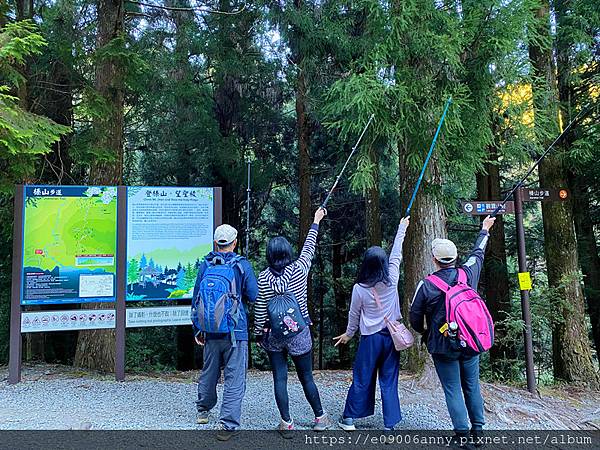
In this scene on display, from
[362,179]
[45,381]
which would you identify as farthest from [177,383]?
[362,179]

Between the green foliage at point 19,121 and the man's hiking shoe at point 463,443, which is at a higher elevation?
the green foliage at point 19,121

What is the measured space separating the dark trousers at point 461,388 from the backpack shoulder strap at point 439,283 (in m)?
0.55

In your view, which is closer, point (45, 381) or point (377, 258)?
point (377, 258)

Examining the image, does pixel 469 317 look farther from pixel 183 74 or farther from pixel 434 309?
pixel 183 74

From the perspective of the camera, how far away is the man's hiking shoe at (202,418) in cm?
429

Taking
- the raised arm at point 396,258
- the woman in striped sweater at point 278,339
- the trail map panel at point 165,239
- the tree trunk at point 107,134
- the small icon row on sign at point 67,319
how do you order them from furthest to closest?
the tree trunk at point 107,134 < the trail map panel at point 165,239 < the small icon row on sign at point 67,319 < the raised arm at point 396,258 < the woman in striped sweater at point 278,339

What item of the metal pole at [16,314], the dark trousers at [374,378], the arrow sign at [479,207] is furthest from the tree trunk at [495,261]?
the metal pole at [16,314]

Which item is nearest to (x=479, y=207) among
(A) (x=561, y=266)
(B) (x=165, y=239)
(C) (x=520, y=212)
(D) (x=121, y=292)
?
(C) (x=520, y=212)

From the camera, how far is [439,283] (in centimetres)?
378

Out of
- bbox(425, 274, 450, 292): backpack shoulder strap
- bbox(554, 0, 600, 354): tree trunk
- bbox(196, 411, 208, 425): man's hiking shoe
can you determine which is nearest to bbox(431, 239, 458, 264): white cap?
bbox(425, 274, 450, 292): backpack shoulder strap

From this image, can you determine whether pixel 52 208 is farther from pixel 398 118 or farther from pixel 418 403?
pixel 418 403

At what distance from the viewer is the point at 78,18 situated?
28.1 feet

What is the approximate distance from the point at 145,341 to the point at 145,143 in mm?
6933

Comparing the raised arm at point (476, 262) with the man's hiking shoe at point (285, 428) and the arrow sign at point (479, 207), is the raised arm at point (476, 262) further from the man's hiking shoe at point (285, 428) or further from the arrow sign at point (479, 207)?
the man's hiking shoe at point (285, 428)
